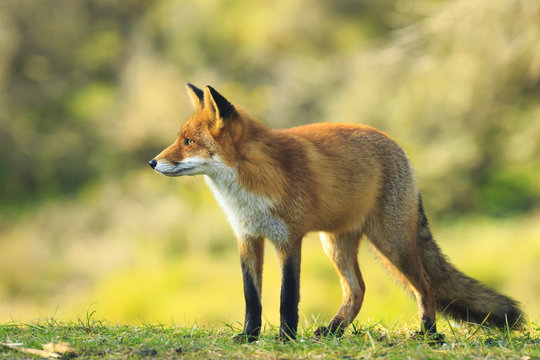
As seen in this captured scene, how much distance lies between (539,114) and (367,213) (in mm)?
14225

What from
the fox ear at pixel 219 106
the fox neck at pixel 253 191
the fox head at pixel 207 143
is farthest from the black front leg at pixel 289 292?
the fox ear at pixel 219 106

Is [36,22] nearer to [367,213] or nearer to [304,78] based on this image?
[304,78]

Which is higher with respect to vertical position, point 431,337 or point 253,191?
point 253,191

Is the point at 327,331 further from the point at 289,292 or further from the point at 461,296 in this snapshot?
the point at 461,296

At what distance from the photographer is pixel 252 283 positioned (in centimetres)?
550

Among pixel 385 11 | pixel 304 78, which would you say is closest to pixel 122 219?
pixel 304 78

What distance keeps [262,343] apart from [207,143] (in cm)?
163

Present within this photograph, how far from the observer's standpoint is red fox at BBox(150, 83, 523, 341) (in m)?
5.36

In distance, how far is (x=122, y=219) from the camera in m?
21.7

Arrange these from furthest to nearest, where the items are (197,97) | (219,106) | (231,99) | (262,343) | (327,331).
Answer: (231,99)
(327,331)
(197,97)
(219,106)
(262,343)

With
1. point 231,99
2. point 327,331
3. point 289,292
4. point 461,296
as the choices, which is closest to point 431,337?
point 461,296

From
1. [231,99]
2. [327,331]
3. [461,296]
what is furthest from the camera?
[231,99]

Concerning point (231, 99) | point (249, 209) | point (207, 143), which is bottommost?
point (249, 209)

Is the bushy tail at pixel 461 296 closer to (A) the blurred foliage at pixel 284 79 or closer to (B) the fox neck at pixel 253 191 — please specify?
(B) the fox neck at pixel 253 191
